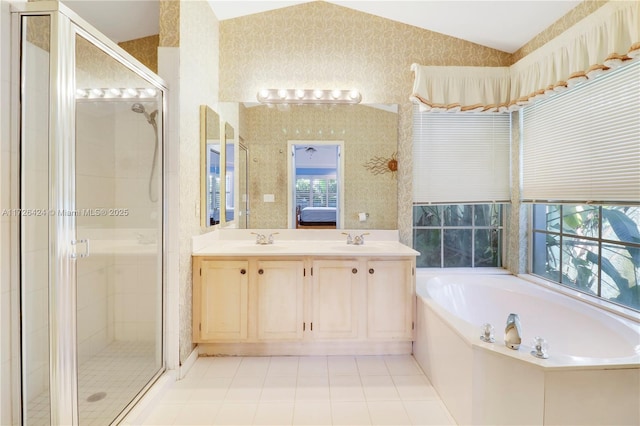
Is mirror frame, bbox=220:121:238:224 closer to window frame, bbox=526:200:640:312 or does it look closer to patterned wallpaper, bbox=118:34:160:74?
patterned wallpaper, bbox=118:34:160:74

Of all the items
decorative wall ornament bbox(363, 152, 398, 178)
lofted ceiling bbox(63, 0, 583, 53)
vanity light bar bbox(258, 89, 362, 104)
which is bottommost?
decorative wall ornament bbox(363, 152, 398, 178)

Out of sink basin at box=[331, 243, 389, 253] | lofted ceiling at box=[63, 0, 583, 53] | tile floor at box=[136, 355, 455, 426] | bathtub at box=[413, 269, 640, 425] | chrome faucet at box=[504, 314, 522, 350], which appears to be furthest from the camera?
sink basin at box=[331, 243, 389, 253]

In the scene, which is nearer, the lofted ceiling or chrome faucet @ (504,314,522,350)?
chrome faucet @ (504,314,522,350)

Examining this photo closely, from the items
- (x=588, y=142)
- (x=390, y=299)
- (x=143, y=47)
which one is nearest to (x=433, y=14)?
(x=588, y=142)

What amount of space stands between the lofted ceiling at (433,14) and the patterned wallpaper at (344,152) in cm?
82

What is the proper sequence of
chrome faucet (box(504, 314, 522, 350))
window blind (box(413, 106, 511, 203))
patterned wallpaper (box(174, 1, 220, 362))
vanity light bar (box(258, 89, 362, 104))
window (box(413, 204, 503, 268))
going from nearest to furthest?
chrome faucet (box(504, 314, 522, 350))
patterned wallpaper (box(174, 1, 220, 362))
vanity light bar (box(258, 89, 362, 104))
window blind (box(413, 106, 511, 203))
window (box(413, 204, 503, 268))

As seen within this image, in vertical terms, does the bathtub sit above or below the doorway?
below

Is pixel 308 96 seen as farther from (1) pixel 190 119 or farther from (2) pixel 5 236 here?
(2) pixel 5 236

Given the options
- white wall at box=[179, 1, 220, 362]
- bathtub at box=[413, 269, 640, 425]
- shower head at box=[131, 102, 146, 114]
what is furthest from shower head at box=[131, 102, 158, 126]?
bathtub at box=[413, 269, 640, 425]

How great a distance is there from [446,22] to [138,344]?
11.0ft

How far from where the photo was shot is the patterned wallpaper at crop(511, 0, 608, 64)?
2.22 metres

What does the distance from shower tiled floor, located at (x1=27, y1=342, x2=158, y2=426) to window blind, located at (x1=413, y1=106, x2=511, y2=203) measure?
242cm

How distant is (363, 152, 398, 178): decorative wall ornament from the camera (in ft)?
9.70

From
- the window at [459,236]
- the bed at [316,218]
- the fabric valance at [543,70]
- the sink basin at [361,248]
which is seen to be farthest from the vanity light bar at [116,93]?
the window at [459,236]
